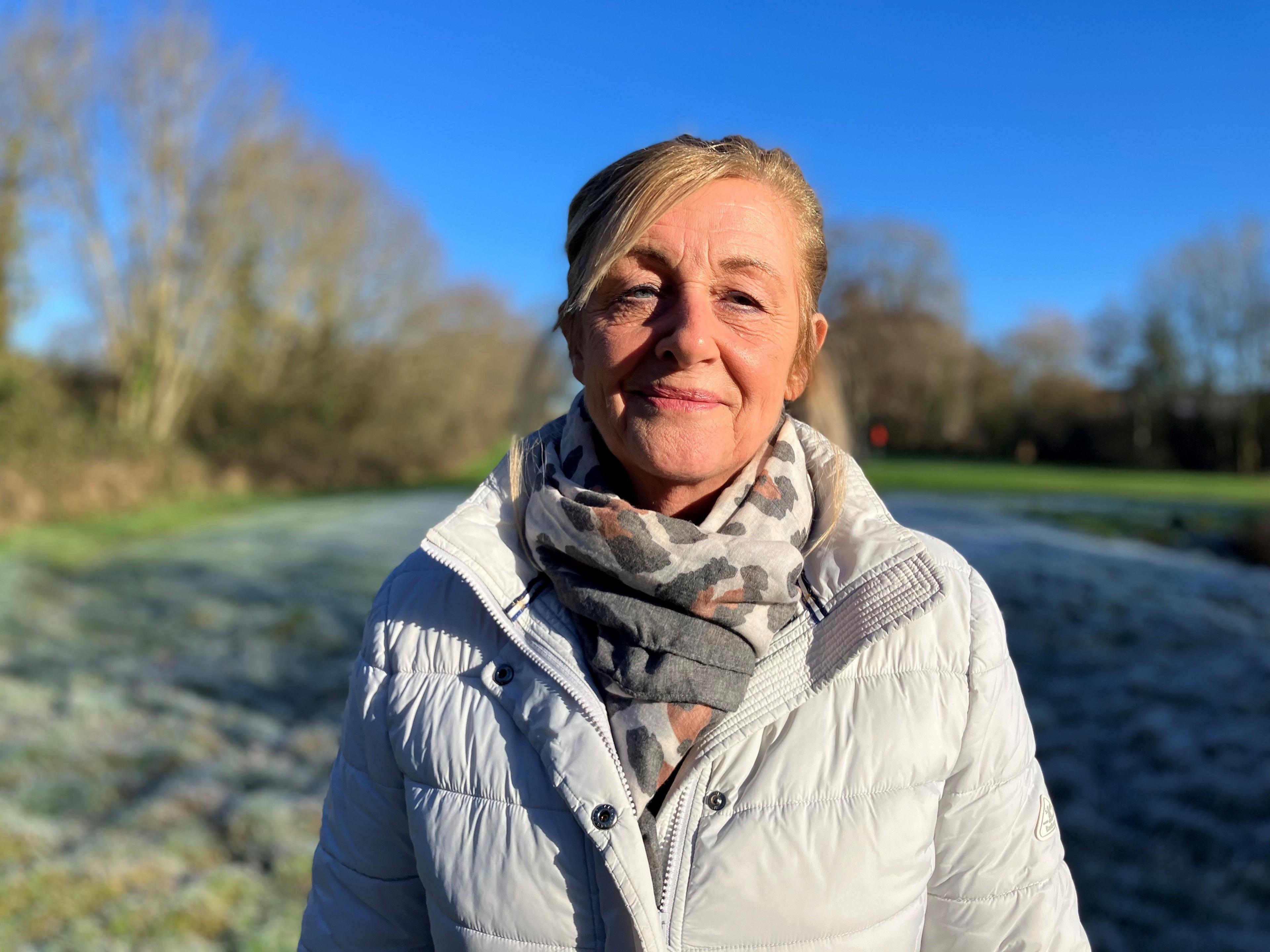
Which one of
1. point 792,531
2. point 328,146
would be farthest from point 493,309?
point 792,531

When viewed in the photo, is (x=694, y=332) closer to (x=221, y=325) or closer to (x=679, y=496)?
(x=679, y=496)

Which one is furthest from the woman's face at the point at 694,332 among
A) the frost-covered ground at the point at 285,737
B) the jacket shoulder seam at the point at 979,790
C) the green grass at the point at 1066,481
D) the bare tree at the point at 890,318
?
the green grass at the point at 1066,481

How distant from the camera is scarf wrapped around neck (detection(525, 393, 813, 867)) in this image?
4.88ft

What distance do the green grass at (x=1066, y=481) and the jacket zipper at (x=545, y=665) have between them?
60.9ft

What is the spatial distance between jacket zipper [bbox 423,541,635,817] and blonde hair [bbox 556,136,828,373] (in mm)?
488

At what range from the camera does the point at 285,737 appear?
6.19 metres

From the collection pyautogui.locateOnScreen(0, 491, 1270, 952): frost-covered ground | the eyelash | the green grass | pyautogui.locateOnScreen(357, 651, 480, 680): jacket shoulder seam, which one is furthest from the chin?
the green grass

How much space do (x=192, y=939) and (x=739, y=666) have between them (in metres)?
3.53

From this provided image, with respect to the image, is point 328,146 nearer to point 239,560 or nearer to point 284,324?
point 284,324

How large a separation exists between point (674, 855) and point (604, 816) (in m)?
0.13

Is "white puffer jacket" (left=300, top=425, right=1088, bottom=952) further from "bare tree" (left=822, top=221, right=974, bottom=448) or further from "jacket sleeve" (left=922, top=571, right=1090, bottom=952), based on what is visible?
"bare tree" (left=822, top=221, right=974, bottom=448)

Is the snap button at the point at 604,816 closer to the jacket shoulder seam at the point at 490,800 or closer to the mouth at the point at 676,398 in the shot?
the jacket shoulder seam at the point at 490,800

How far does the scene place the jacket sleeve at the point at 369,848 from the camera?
61.2 inches

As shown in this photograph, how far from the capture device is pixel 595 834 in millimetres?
1377
